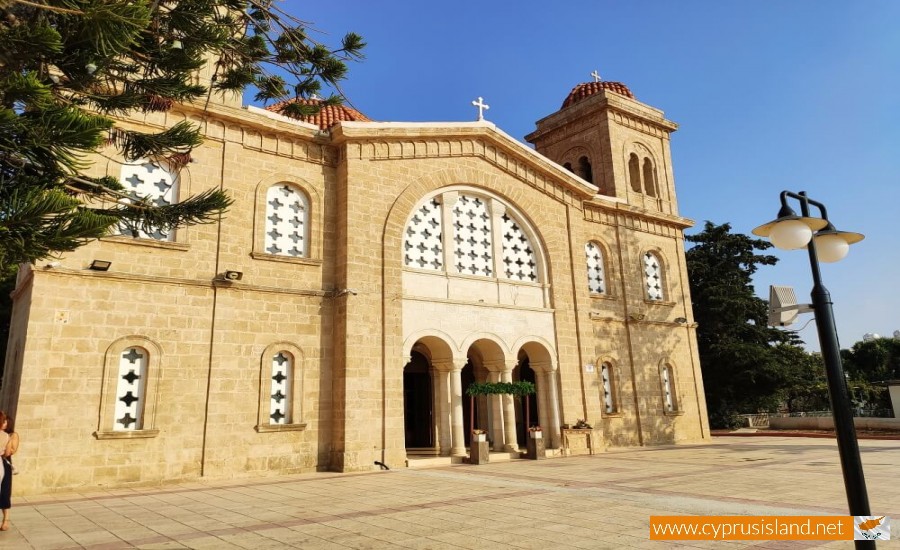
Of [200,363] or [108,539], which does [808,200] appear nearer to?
[108,539]

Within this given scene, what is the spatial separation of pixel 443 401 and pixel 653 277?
37.2 feet

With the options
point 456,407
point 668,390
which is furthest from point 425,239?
point 668,390

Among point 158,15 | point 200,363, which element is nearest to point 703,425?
point 200,363

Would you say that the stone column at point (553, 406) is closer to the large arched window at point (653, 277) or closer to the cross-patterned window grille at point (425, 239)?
the cross-patterned window grille at point (425, 239)

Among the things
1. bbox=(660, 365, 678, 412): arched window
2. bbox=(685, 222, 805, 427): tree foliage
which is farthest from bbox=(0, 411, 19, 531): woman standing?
bbox=(685, 222, 805, 427): tree foliage

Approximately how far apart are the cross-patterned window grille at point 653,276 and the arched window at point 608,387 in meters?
3.73

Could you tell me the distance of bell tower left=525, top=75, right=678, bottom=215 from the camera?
23.4 m

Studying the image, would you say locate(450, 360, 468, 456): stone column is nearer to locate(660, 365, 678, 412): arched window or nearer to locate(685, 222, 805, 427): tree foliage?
locate(660, 365, 678, 412): arched window

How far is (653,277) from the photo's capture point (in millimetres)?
23453

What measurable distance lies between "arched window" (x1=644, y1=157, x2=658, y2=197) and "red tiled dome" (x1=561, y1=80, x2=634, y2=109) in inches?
119

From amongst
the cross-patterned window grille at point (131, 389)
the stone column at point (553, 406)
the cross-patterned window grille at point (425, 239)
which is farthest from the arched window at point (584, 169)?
the cross-patterned window grille at point (131, 389)

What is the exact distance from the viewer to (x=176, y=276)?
43.7 feet

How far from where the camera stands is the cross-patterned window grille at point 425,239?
16703mm

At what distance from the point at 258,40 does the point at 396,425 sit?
943 centimetres
